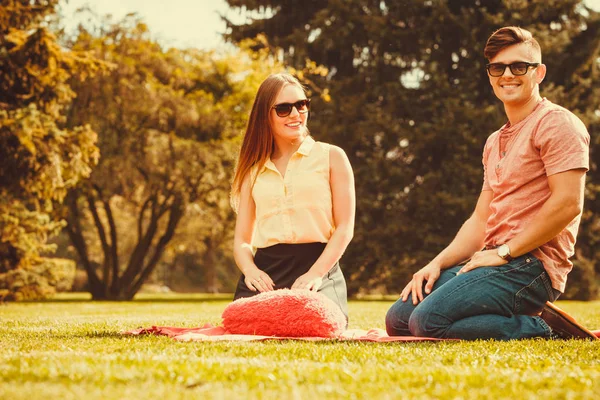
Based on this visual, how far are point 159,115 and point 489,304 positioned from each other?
17.5m

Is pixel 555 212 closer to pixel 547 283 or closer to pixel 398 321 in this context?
pixel 547 283

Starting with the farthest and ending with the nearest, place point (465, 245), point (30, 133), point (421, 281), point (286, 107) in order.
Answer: point (30, 133), point (286, 107), point (465, 245), point (421, 281)

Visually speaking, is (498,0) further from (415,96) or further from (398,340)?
(398,340)

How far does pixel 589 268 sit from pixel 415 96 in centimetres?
682

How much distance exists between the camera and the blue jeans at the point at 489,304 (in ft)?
13.2

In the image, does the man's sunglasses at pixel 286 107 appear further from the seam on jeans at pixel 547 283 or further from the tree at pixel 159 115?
the tree at pixel 159 115

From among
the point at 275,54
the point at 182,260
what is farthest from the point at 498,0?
the point at 182,260

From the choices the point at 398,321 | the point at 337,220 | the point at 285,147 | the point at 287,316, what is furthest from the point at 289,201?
the point at 398,321

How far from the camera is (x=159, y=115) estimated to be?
2053cm

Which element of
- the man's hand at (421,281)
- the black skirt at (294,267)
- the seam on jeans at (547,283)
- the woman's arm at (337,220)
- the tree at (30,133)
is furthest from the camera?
the tree at (30,133)

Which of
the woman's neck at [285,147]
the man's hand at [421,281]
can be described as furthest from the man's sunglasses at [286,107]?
the man's hand at [421,281]

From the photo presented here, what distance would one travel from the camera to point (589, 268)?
19.8 m

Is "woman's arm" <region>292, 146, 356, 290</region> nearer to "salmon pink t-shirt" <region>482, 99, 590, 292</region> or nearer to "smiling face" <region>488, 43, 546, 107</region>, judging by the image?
"salmon pink t-shirt" <region>482, 99, 590, 292</region>

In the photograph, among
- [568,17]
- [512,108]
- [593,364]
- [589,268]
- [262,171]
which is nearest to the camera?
[593,364]
